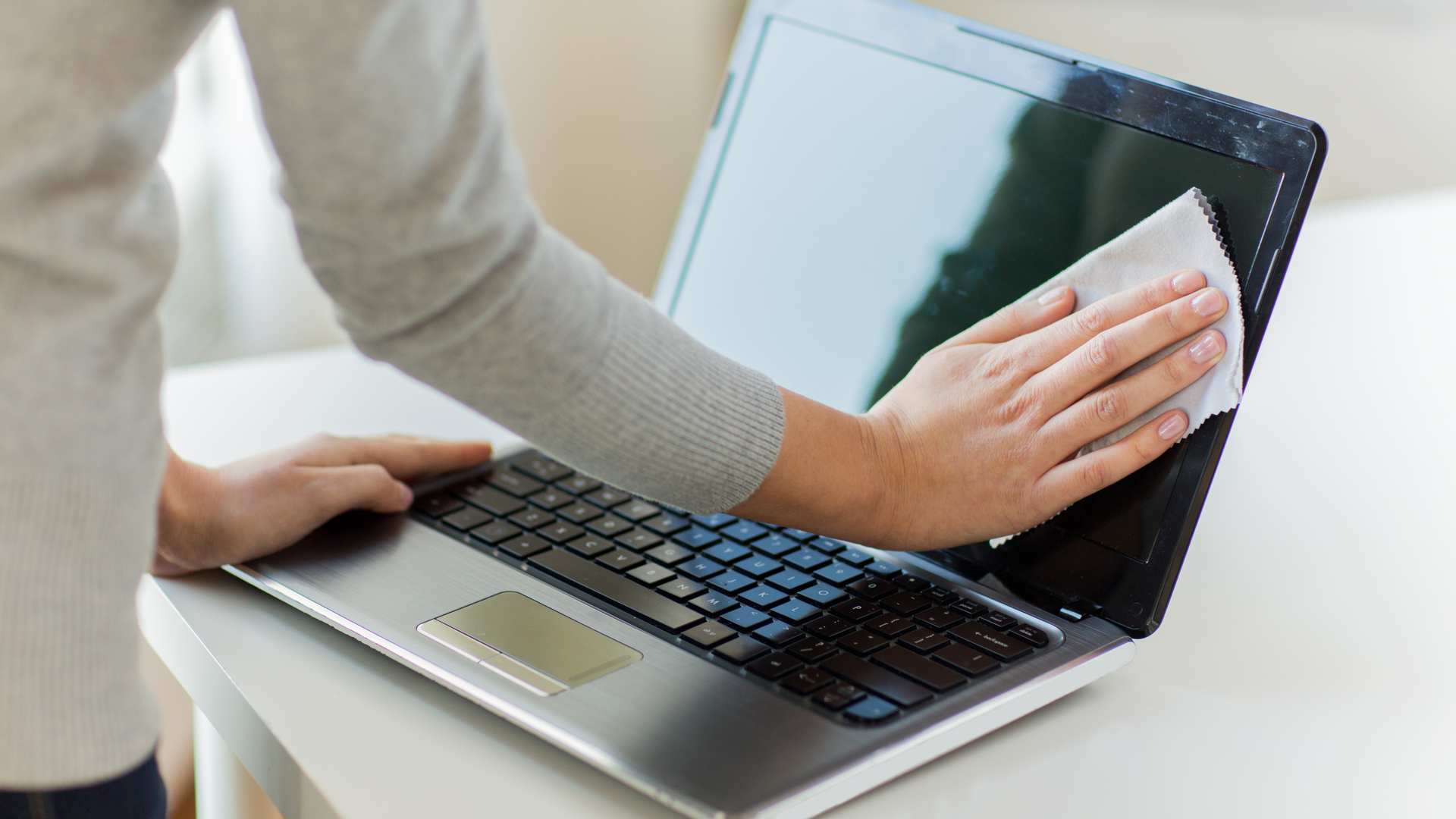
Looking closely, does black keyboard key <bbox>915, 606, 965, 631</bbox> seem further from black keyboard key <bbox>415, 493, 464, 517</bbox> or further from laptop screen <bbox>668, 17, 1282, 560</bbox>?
black keyboard key <bbox>415, 493, 464, 517</bbox>

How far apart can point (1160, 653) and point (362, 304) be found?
418 millimetres

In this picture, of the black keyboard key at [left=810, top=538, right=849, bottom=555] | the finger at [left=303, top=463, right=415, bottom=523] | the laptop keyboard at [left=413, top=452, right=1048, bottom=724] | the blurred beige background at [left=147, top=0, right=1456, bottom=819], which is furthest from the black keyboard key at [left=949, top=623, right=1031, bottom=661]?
the blurred beige background at [left=147, top=0, right=1456, bottom=819]

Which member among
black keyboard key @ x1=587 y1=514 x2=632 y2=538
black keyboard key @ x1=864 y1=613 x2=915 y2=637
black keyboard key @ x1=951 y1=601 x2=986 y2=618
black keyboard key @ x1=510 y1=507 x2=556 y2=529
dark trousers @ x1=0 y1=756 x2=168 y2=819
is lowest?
dark trousers @ x1=0 y1=756 x2=168 y2=819

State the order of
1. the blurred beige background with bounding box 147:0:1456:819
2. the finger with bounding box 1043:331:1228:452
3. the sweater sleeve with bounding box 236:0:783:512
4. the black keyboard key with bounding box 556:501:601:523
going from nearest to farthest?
the sweater sleeve with bounding box 236:0:783:512 → the finger with bounding box 1043:331:1228:452 → the black keyboard key with bounding box 556:501:601:523 → the blurred beige background with bounding box 147:0:1456:819

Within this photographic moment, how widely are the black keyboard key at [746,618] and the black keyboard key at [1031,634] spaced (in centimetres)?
11

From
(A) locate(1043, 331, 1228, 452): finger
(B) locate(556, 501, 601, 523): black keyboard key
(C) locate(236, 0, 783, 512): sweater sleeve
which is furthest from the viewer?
(B) locate(556, 501, 601, 523): black keyboard key

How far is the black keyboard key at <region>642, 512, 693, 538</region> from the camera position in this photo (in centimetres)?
68

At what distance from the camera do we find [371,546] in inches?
26.0

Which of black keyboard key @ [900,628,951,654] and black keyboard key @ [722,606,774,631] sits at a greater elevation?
black keyboard key @ [900,628,951,654]

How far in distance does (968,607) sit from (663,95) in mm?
1853

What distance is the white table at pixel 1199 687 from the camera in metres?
0.49

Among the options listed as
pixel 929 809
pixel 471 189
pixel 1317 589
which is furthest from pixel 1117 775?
pixel 471 189

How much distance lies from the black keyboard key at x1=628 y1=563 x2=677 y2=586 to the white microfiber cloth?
0.22 m

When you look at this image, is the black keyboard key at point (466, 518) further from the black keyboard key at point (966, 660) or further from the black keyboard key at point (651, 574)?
the black keyboard key at point (966, 660)
